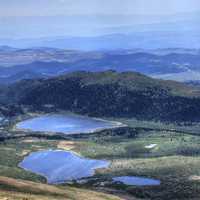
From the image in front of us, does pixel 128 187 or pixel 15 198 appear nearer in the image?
pixel 15 198

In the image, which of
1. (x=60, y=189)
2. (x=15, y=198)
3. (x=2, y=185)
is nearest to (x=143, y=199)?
(x=60, y=189)

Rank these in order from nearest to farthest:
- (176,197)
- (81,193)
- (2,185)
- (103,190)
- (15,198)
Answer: (15,198)
(2,185)
(81,193)
(176,197)
(103,190)

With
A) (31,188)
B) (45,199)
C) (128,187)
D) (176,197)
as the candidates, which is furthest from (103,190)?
(45,199)

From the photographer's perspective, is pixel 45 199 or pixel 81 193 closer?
pixel 45 199

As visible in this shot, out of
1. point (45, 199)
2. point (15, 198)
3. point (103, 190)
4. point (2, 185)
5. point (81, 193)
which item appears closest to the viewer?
point (15, 198)

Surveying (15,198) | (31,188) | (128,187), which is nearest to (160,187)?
(128,187)

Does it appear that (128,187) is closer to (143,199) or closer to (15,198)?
(143,199)

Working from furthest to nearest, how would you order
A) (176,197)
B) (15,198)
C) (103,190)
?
1. (103,190)
2. (176,197)
3. (15,198)

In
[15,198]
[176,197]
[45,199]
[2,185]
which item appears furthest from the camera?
[176,197]

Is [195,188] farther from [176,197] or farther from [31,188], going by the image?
[31,188]
